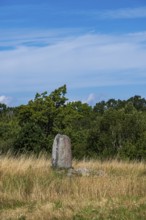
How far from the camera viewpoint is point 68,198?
953cm

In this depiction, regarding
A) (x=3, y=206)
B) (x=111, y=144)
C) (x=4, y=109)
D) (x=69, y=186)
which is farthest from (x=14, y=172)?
(x=4, y=109)

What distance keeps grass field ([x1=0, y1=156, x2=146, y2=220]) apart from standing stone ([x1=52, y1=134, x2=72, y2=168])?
2436mm

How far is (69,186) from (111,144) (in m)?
14.9

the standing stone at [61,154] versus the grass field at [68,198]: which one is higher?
the standing stone at [61,154]

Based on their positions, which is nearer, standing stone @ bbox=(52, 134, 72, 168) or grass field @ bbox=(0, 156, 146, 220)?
grass field @ bbox=(0, 156, 146, 220)

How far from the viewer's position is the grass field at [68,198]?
26.7ft

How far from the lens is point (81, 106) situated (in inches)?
1702

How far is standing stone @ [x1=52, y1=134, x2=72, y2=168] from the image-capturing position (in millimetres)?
15719

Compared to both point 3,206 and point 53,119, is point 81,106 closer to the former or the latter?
point 53,119

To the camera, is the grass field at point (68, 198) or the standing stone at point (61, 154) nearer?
the grass field at point (68, 198)

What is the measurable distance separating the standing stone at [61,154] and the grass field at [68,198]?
2.44 m

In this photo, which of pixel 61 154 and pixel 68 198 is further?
pixel 61 154

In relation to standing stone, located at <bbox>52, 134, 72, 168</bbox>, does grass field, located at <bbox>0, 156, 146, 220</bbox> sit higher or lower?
lower

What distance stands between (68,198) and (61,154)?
6.43 meters
